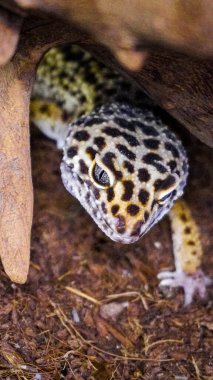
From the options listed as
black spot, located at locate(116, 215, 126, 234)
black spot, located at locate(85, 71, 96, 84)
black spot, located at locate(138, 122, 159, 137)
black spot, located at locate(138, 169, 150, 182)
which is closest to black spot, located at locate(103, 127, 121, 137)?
black spot, located at locate(138, 122, 159, 137)

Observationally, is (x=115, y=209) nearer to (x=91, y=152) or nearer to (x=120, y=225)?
(x=120, y=225)

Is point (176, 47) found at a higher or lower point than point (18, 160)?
higher

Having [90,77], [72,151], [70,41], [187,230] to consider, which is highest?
[70,41]

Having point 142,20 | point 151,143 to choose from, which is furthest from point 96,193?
point 142,20

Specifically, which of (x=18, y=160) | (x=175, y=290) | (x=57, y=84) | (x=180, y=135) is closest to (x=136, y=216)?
(x=18, y=160)

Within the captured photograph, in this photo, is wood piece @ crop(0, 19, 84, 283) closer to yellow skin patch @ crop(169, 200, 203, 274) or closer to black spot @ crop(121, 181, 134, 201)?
black spot @ crop(121, 181, 134, 201)

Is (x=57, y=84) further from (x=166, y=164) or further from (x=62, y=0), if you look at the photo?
(x=62, y=0)

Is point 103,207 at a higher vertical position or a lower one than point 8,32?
lower
